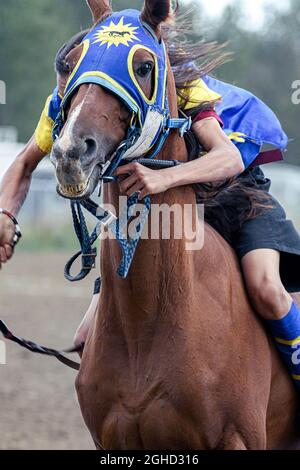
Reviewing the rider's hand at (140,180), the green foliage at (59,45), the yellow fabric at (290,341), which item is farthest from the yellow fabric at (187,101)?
the green foliage at (59,45)

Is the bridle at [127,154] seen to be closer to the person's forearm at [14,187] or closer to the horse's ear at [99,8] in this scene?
the horse's ear at [99,8]

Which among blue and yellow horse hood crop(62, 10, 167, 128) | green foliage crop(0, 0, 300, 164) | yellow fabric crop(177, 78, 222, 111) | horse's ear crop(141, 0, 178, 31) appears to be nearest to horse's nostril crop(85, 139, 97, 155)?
blue and yellow horse hood crop(62, 10, 167, 128)

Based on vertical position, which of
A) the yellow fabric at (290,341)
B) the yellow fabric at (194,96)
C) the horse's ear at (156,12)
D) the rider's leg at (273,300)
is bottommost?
the yellow fabric at (290,341)

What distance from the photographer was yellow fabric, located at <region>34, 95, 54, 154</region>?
167 inches

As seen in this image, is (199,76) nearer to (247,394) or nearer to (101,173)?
(101,173)

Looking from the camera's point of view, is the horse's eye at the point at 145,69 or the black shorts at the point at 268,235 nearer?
the horse's eye at the point at 145,69

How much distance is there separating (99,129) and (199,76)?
37.2 inches

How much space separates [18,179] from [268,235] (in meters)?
1.17

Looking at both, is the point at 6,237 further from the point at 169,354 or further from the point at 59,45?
the point at 59,45

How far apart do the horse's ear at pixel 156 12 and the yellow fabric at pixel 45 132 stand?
0.69 m

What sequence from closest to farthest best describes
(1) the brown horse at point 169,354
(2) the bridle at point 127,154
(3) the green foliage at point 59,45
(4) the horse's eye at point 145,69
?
1. (2) the bridle at point 127,154
2. (4) the horse's eye at point 145,69
3. (1) the brown horse at point 169,354
4. (3) the green foliage at point 59,45

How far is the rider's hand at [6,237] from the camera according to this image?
13.3ft

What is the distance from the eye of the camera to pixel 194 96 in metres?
4.07

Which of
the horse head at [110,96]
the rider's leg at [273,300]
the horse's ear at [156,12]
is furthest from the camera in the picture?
the rider's leg at [273,300]
